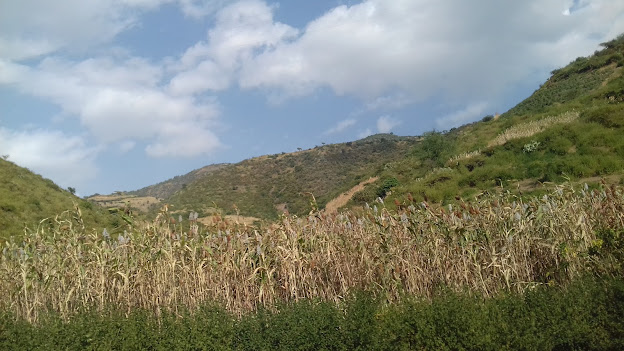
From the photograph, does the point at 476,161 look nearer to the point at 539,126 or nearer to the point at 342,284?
the point at 539,126

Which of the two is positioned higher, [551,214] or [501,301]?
[551,214]

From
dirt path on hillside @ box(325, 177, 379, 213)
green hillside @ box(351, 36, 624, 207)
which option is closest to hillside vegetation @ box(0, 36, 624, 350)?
green hillside @ box(351, 36, 624, 207)

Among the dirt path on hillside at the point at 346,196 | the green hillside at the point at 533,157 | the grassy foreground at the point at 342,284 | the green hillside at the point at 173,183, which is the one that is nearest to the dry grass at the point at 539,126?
the green hillside at the point at 533,157

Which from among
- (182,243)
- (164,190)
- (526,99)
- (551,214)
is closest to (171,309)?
(182,243)

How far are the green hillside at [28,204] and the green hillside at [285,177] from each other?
25.5 metres

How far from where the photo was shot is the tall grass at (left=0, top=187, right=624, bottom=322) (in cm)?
488

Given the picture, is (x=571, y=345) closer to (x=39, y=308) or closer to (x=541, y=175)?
(x=39, y=308)

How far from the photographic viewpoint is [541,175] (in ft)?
56.4

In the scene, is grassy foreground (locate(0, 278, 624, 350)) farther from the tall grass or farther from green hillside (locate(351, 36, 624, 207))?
green hillside (locate(351, 36, 624, 207))

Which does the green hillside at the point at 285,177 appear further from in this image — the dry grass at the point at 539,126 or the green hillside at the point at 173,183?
the green hillside at the point at 173,183

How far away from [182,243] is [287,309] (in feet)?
5.90

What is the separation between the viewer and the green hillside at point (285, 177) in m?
55.3

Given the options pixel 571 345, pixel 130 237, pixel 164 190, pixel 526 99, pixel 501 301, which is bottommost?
pixel 571 345

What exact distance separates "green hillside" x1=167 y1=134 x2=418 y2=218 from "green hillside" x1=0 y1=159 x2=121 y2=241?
25.5 m
